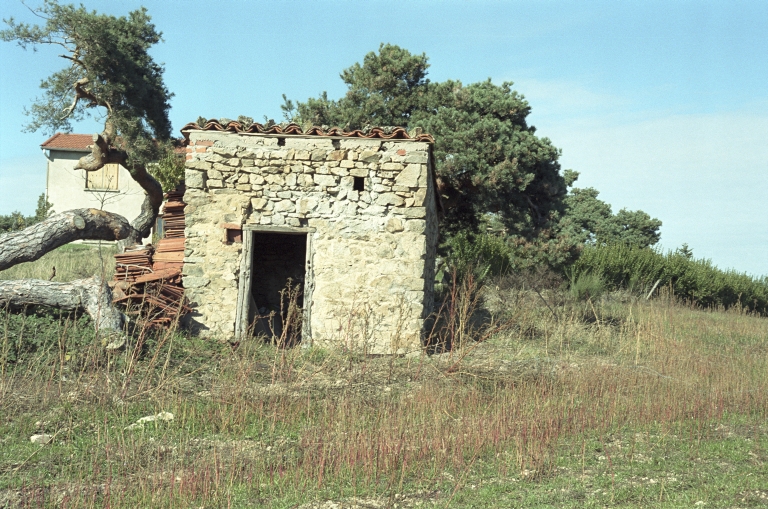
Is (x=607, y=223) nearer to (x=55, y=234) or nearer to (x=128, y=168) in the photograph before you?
(x=128, y=168)

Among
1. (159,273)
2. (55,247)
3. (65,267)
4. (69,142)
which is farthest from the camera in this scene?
(69,142)

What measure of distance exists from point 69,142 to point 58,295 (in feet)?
67.0

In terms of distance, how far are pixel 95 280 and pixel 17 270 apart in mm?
6933

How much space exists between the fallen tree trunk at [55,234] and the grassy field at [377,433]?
2.10m

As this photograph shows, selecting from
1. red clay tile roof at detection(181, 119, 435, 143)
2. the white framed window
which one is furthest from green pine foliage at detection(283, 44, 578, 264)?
the white framed window

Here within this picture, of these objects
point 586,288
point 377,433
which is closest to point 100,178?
point 586,288

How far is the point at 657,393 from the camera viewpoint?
8477mm

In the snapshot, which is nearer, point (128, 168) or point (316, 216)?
point (316, 216)

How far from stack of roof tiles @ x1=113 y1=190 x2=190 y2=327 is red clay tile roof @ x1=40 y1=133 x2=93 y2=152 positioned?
16.3 meters

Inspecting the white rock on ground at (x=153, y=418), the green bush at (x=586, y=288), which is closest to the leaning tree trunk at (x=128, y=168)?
the white rock on ground at (x=153, y=418)

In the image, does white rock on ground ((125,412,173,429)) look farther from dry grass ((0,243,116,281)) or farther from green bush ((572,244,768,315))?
green bush ((572,244,768,315))

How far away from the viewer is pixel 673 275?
23.1 m

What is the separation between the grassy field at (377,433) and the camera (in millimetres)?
5473

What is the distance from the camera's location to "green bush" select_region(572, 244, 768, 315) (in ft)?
71.1
